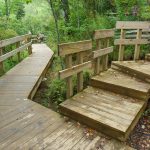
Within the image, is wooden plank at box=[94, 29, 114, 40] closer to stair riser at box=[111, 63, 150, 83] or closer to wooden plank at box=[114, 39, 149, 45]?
wooden plank at box=[114, 39, 149, 45]

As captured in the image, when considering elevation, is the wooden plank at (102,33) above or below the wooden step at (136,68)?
above

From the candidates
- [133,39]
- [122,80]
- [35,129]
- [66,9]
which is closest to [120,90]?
[122,80]

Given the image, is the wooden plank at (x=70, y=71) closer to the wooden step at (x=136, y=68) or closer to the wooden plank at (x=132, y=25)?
the wooden step at (x=136, y=68)

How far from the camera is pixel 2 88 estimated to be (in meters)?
5.76

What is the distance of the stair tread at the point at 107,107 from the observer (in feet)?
12.8

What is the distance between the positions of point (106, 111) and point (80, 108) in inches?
20.6

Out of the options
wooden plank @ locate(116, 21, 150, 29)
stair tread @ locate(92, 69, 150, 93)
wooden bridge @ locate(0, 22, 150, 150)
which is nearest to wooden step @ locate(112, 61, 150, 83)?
wooden bridge @ locate(0, 22, 150, 150)

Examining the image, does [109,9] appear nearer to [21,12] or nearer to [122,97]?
[122,97]

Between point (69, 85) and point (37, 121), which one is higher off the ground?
point (69, 85)

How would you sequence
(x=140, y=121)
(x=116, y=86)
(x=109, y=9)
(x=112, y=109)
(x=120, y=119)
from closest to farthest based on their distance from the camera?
(x=120, y=119) < (x=112, y=109) < (x=140, y=121) < (x=116, y=86) < (x=109, y=9)

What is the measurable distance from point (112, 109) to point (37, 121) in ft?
4.87

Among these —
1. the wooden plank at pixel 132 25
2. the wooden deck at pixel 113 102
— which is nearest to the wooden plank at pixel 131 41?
the wooden plank at pixel 132 25

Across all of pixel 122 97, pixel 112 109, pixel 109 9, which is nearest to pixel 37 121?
pixel 112 109

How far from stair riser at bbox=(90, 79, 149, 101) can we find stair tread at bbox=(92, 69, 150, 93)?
0.22ft
